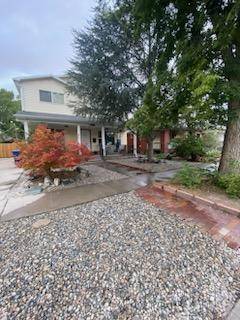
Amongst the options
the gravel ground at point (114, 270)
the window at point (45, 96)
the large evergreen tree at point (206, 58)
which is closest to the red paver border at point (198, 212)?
the gravel ground at point (114, 270)

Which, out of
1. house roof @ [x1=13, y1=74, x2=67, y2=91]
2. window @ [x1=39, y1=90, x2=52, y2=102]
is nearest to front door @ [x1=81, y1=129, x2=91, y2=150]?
window @ [x1=39, y1=90, x2=52, y2=102]

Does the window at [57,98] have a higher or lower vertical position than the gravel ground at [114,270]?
higher

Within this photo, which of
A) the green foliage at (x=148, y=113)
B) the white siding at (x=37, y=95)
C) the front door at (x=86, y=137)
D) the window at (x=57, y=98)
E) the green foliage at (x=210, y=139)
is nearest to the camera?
the green foliage at (x=148, y=113)

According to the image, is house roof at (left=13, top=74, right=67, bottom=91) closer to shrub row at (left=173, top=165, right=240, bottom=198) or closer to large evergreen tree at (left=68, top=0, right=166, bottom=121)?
large evergreen tree at (left=68, top=0, right=166, bottom=121)

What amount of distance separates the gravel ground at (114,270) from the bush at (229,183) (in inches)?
71.1

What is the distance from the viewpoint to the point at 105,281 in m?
2.16

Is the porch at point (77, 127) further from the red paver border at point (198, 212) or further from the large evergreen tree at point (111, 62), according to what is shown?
the red paver border at point (198, 212)

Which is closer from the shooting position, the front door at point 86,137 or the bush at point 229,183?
the bush at point 229,183

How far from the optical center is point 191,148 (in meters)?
12.6

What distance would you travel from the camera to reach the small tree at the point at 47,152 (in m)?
5.45

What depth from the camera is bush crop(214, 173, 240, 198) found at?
4371 millimetres

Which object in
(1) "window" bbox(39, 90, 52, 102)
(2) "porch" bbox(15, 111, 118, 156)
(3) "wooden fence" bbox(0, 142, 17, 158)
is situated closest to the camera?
(2) "porch" bbox(15, 111, 118, 156)

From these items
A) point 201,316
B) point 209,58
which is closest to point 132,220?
point 201,316

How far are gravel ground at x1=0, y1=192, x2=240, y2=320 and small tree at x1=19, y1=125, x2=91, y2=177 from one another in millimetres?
2288
